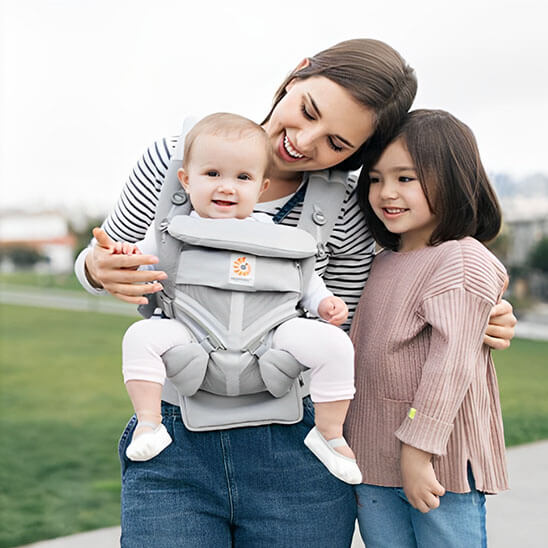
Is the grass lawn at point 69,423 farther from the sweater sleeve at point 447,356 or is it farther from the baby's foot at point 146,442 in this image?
the sweater sleeve at point 447,356

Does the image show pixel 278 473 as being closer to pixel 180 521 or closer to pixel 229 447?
pixel 229 447

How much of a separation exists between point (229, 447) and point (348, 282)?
1.82 ft

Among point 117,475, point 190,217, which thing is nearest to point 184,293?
Result: point 190,217

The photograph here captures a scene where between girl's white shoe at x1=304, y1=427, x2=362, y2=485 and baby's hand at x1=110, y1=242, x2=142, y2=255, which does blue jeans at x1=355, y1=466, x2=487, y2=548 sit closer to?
girl's white shoe at x1=304, y1=427, x2=362, y2=485

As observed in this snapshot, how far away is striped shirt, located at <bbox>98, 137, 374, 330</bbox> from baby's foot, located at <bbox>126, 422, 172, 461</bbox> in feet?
1.82

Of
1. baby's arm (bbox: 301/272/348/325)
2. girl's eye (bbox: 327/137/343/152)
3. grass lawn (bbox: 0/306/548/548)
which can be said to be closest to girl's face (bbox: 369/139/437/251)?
girl's eye (bbox: 327/137/343/152)

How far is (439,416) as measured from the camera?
5.87 feet

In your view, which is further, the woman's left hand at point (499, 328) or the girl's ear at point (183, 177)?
the woman's left hand at point (499, 328)

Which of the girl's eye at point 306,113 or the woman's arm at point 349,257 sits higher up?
the girl's eye at point 306,113

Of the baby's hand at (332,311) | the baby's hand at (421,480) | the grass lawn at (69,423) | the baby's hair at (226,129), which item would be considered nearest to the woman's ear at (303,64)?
the baby's hair at (226,129)

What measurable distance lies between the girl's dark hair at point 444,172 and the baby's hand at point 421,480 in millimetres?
554

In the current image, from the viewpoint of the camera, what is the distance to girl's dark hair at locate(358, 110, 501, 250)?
194 cm

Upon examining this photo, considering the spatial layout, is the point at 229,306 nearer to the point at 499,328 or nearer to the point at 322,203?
the point at 322,203

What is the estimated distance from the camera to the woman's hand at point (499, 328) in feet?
6.47
